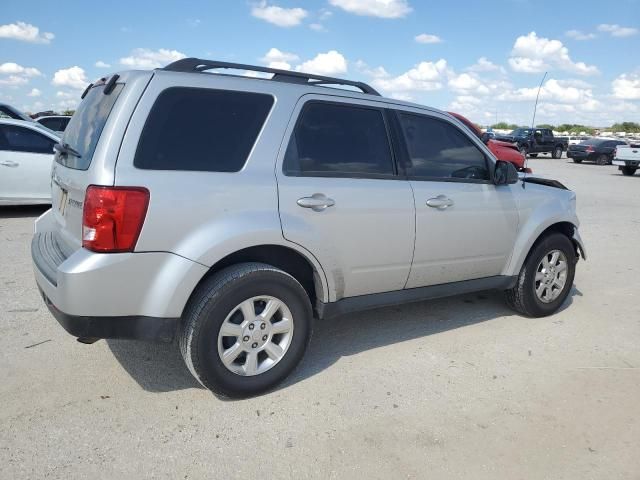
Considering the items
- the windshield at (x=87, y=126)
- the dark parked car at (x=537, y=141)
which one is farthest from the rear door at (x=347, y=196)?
the dark parked car at (x=537, y=141)

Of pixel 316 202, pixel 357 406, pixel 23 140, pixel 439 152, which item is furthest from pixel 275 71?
pixel 23 140

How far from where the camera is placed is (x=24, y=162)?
8484 millimetres

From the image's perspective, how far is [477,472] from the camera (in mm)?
2627

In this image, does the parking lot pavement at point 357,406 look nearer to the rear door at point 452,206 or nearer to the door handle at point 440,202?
the rear door at point 452,206

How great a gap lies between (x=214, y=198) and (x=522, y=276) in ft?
9.43

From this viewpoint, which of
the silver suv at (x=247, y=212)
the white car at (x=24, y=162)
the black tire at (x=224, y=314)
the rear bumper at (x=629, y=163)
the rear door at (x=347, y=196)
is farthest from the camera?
the rear bumper at (x=629, y=163)

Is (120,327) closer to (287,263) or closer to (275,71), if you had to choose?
(287,263)

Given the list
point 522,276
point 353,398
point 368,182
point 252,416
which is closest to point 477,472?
point 353,398

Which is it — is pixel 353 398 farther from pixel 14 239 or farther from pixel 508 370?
pixel 14 239

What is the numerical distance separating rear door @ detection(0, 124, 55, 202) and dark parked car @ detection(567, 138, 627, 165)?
89.0 feet

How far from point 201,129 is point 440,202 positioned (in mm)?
1786

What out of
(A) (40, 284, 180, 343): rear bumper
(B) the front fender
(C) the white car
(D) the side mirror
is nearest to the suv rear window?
(A) (40, 284, 180, 343): rear bumper

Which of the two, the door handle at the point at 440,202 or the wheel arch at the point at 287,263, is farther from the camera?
the door handle at the point at 440,202

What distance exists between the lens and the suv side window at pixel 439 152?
152 inches
